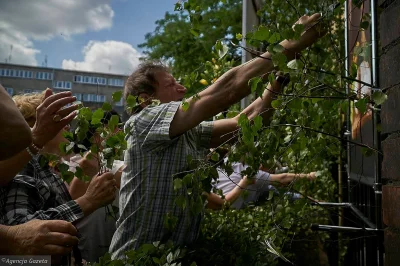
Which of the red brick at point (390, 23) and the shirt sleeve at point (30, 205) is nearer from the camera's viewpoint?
the red brick at point (390, 23)

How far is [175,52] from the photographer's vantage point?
604 inches

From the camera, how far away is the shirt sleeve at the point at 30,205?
224 cm

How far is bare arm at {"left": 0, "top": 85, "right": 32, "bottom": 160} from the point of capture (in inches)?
41.3

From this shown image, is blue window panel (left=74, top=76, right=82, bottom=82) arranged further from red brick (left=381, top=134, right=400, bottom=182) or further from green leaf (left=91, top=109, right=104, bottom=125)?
red brick (left=381, top=134, right=400, bottom=182)

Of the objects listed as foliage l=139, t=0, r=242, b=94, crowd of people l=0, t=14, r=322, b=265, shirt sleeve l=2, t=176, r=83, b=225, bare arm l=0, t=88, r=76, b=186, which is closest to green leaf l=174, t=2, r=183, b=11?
crowd of people l=0, t=14, r=322, b=265

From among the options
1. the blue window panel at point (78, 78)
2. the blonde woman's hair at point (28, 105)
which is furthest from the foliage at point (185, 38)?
the blue window panel at point (78, 78)

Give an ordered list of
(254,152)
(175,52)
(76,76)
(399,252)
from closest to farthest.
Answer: (399,252)
(254,152)
(175,52)
(76,76)

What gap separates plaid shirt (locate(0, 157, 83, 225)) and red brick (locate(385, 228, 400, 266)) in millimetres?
1608

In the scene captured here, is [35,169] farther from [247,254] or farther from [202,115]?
[247,254]

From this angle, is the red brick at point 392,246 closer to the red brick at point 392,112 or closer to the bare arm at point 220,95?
the red brick at point 392,112

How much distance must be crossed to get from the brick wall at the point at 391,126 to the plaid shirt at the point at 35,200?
5.34ft

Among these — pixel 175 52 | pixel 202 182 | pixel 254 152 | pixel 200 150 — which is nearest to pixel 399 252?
pixel 254 152

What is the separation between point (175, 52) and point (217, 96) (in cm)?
1347

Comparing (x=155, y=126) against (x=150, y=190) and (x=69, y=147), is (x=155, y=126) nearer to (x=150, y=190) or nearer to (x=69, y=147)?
(x=150, y=190)
